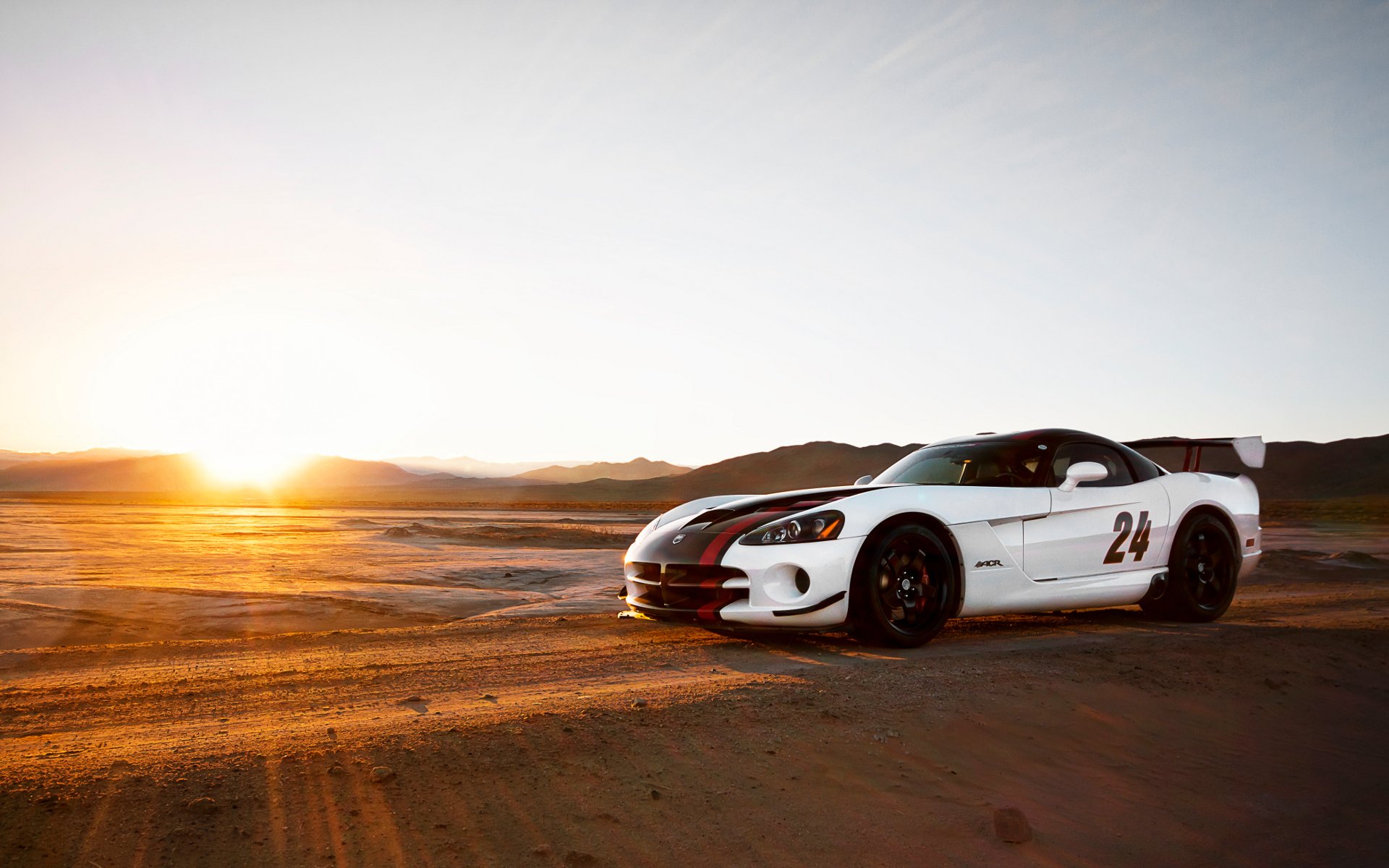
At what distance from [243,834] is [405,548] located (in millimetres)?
15218

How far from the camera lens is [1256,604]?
9.00 metres

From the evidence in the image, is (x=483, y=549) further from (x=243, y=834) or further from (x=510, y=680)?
(x=243, y=834)

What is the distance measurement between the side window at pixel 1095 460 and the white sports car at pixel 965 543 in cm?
2

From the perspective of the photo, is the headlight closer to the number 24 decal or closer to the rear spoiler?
the number 24 decal

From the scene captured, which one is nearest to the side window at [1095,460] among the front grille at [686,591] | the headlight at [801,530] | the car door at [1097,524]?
the car door at [1097,524]

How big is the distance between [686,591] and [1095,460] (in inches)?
150

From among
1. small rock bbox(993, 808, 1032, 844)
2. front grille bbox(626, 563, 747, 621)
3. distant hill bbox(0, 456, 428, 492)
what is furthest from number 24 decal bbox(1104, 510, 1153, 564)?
distant hill bbox(0, 456, 428, 492)

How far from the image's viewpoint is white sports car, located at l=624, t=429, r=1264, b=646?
575cm

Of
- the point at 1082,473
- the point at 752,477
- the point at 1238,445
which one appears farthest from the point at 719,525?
the point at 752,477

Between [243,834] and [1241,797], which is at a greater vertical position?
[243,834]

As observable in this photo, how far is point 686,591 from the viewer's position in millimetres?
5992

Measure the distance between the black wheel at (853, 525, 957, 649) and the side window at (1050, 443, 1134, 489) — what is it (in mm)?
1581

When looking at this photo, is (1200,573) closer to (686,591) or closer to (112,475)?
(686,591)

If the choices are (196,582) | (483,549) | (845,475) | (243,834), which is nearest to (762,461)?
(845,475)
